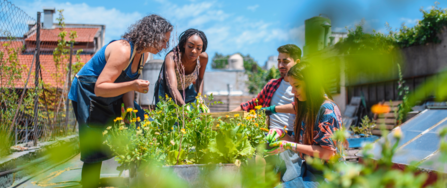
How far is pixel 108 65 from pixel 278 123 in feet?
5.13

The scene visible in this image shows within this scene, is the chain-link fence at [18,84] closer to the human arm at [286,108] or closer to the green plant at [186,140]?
the green plant at [186,140]

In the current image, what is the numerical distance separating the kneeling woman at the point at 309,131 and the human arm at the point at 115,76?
76 centimetres

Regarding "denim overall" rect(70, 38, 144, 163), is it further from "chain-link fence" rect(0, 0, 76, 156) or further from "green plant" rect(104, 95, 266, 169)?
"chain-link fence" rect(0, 0, 76, 156)

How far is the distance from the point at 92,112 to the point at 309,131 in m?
1.45

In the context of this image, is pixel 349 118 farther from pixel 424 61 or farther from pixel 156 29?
pixel 156 29

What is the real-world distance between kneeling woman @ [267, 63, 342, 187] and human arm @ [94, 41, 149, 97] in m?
0.76

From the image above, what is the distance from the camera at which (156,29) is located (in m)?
1.85

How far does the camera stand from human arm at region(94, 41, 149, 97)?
153 cm

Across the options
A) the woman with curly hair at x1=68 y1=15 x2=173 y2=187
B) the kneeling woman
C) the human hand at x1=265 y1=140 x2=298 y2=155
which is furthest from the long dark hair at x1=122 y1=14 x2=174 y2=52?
the human hand at x1=265 y1=140 x2=298 y2=155

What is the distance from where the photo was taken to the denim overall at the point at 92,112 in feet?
6.27


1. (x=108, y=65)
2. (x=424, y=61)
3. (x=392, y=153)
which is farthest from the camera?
(x=424, y=61)

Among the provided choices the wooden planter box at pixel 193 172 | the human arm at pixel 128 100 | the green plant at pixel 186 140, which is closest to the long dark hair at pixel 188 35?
the human arm at pixel 128 100

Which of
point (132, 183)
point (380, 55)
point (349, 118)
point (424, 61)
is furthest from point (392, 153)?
point (349, 118)

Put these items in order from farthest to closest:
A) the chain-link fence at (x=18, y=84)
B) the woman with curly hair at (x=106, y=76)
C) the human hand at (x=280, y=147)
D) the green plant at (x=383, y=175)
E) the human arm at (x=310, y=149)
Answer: the chain-link fence at (x=18, y=84)
the woman with curly hair at (x=106, y=76)
the human arm at (x=310, y=149)
the human hand at (x=280, y=147)
the green plant at (x=383, y=175)
